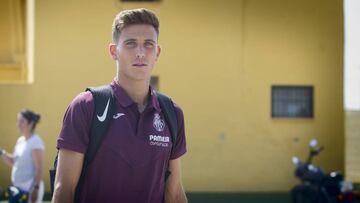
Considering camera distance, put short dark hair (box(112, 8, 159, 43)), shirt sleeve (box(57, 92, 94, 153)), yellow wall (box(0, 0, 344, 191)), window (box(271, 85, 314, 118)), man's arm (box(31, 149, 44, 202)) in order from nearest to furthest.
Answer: shirt sleeve (box(57, 92, 94, 153))
short dark hair (box(112, 8, 159, 43))
man's arm (box(31, 149, 44, 202))
yellow wall (box(0, 0, 344, 191))
window (box(271, 85, 314, 118))

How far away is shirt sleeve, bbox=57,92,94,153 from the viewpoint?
2.65m

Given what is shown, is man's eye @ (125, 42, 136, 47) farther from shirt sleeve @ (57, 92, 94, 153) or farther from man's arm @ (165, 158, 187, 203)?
man's arm @ (165, 158, 187, 203)

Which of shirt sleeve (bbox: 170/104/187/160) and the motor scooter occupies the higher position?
shirt sleeve (bbox: 170/104/187/160)

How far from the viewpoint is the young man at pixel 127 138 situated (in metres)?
2.68

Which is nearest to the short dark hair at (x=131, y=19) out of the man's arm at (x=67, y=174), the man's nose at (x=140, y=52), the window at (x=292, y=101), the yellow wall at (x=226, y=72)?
the man's nose at (x=140, y=52)

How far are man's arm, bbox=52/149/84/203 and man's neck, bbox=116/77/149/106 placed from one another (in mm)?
379

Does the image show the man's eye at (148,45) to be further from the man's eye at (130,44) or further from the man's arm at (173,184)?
the man's arm at (173,184)

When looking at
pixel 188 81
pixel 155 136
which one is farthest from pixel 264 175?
pixel 155 136

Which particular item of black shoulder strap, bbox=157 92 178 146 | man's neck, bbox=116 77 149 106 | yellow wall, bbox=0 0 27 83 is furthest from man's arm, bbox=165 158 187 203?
yellow wall, bbox=0 0 27 83

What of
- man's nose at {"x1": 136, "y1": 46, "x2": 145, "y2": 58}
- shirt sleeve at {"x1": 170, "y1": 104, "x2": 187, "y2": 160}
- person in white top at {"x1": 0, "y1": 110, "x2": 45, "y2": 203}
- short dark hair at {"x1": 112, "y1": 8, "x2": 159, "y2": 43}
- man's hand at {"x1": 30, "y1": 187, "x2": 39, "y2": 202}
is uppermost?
short dark hair at {"x1": 112, "y1": 8, "x2": 159, "y2": 43}

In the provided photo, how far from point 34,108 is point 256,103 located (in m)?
4.73

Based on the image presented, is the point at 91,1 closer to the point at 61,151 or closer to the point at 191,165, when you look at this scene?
the point at 191,165

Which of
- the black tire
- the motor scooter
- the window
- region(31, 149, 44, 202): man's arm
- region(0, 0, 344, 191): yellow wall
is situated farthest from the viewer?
the window

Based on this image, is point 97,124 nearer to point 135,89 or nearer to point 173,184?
point 135,89
